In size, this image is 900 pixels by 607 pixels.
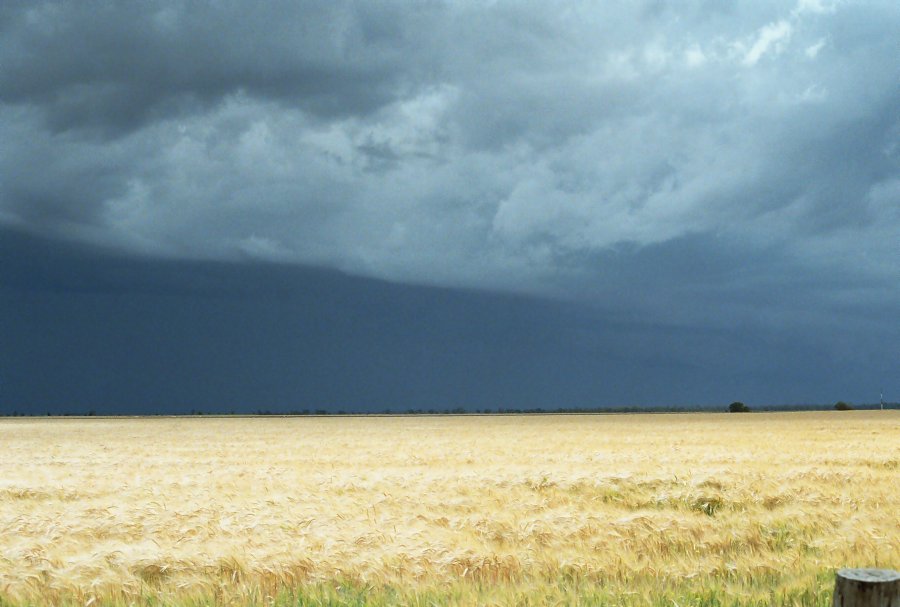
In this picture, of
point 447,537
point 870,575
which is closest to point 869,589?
point 870,575

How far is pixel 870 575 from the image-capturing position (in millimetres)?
4031

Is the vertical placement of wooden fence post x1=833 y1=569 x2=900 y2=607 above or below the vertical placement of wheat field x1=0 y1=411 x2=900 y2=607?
above

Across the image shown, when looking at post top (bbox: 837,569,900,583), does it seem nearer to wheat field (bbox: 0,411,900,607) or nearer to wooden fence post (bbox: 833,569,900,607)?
wooden fence post (bbox: 833,569,900,607)

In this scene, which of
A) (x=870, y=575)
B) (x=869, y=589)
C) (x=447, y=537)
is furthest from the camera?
(x=447, y=537)

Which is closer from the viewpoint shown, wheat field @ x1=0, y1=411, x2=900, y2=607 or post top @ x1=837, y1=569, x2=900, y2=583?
post top @ x1=837, y1=569, x2=900, y2=583

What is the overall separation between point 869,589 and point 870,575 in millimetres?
141

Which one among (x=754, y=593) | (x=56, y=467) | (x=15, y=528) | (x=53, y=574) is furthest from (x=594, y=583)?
(x=56, y=467)

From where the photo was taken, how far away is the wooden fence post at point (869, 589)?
3895 mm

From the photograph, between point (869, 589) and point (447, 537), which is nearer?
point (869, 589)

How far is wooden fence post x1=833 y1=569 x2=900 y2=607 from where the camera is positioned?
3895mm

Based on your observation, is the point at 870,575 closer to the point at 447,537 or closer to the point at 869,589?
the point at 869,589

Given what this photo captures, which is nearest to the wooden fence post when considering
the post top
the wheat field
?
the post top

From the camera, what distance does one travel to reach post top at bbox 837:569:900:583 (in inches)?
154

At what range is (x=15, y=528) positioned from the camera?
34.7 feet
